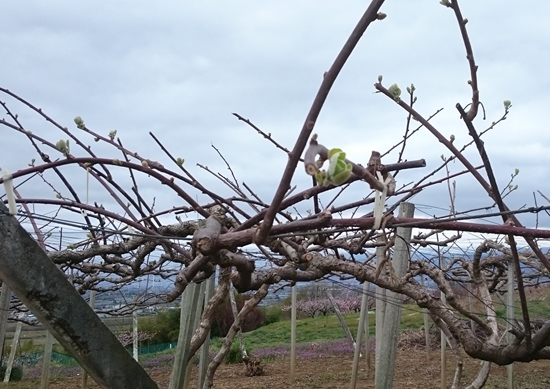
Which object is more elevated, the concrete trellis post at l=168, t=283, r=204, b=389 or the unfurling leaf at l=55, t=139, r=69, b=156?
the unfurling leaf at l=55, t=139, r=69, b=156

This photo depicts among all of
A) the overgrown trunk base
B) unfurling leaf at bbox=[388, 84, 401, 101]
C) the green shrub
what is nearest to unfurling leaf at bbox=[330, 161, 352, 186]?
unfurling leaf at bbox=[388, 84, 401, 101]

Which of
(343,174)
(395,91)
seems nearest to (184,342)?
(395,91)

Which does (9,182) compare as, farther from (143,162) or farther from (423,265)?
(423,265)

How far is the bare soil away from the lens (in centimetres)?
606

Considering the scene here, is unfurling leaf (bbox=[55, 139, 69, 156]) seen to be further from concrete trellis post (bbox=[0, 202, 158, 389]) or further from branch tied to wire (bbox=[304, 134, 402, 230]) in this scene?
branch tied to wire (bbox=[304, 134, 402, 230])

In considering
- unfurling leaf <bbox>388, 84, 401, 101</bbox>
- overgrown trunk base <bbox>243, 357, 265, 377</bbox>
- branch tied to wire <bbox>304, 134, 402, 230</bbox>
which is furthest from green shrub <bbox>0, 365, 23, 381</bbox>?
branch tied to wire <bbox>304, 134, 402, 230</bbox>

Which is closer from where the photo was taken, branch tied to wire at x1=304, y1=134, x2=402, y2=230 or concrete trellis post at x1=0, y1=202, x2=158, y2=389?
branch tied to wire at x1=304, y1=134, x2=402, y2=230

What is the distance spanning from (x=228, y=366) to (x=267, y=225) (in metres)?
7.95

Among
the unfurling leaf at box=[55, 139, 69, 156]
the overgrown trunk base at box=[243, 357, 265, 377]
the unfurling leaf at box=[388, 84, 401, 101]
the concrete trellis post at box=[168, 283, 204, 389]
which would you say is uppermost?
the unfurling leaf at box=[388, 84, 401, 101]

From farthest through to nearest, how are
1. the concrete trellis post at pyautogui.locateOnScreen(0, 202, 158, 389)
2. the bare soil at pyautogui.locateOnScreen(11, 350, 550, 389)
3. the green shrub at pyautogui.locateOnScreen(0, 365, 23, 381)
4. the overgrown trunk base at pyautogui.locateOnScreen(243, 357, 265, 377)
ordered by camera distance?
the green shrub at pyautogui.locateOnScreen(0, 365, 23, 381) < the overgrown trunk base at pyautogui.locateOnScreen(243, 357, 265, 377) < the bare soil at pyautogui.locateOnScreen(11, 350, 550, 389) < the concrete trellis post at pyautogui.locateOnScreen(0, 202, 158, 389)

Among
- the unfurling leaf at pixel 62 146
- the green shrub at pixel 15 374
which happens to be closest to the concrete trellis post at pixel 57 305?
A: the unfurling leaf at pixel 62 146

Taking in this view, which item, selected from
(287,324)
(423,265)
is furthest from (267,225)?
(287,324)

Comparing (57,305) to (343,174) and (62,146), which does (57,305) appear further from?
(343,174)

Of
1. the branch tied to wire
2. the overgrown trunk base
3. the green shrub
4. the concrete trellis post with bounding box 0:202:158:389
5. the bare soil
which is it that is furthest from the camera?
the green shrub
